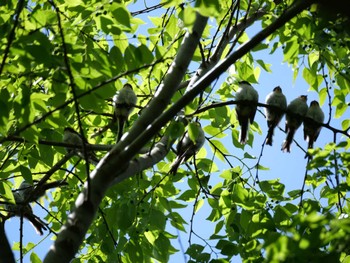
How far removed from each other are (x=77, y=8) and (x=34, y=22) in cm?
77

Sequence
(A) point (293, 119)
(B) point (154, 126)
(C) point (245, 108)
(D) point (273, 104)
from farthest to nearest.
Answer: (D) point (273, 104)
(C) point (245, 108)
(A) point (293, 119)
(B) point (154, 126)

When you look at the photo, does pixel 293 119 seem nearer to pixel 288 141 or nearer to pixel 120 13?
pixel 288 141

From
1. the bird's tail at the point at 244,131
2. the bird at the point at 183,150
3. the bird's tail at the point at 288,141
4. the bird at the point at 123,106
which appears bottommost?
the bird at the point at 183,150

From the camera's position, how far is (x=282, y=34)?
4992 mm

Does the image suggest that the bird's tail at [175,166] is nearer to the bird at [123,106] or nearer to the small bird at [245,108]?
the bird at [123,106]

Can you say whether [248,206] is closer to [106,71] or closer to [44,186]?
[106,71]

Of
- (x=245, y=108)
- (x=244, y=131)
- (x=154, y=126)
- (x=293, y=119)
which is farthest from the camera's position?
(x=244, y=131)

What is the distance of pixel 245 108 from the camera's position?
4.64m

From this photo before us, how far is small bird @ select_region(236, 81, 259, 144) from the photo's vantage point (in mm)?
4648

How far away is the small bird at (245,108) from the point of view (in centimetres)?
465

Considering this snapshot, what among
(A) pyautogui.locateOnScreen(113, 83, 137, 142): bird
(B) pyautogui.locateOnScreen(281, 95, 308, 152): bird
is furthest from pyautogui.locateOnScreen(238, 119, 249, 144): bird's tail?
(A) pyautogui.locateOnScreen(113, 83, 137, 142): bird

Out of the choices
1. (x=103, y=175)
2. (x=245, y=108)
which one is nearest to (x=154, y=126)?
(x=103, y=175)

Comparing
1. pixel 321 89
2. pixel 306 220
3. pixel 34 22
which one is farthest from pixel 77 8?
pixel 306 220

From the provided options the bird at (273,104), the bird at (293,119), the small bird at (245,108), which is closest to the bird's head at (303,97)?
the bird at (293,119)
